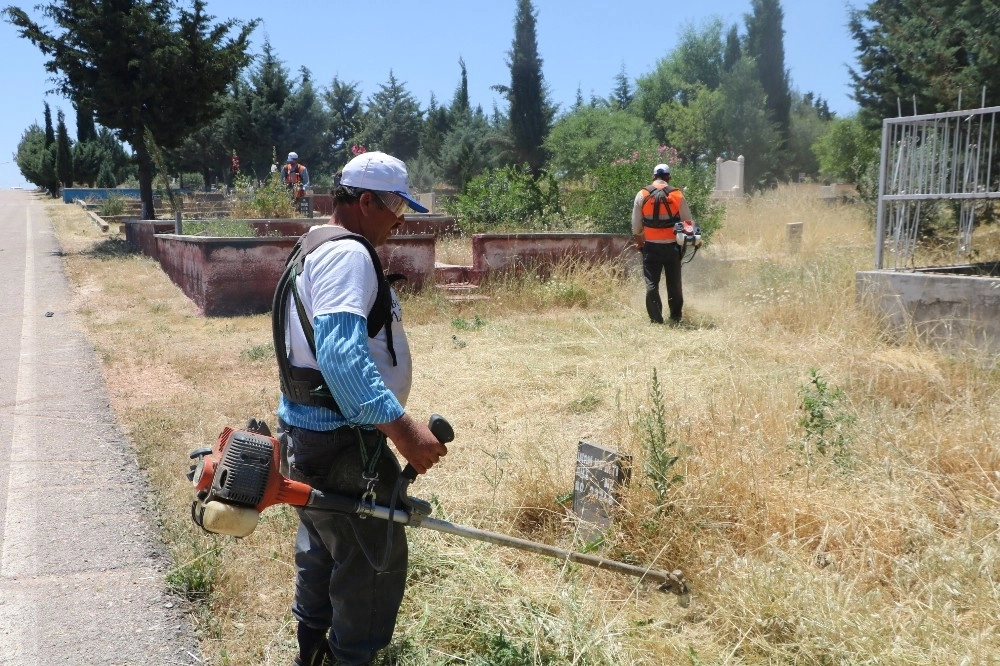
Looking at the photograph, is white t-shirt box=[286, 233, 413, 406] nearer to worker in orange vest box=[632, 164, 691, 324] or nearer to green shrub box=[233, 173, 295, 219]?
worker in orange vest box=[632, 164, 691, 324]

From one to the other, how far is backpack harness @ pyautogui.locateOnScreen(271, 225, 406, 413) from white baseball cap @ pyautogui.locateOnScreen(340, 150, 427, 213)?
0.16m

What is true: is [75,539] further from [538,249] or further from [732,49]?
[732,49]

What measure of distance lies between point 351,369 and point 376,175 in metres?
0.65

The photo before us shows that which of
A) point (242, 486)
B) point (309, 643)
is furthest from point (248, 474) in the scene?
point (309, 643)

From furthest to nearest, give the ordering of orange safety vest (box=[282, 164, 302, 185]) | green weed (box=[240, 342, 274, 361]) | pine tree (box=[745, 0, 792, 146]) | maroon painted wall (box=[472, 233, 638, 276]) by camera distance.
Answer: pine tree (box=[745, 0, 792, 146])
orange safety vest (box=[282, 164, 302, 185])
maroon painted wall (box=[472, 233, 638, 276])
green weed (box=[240, 342, 274, 361])

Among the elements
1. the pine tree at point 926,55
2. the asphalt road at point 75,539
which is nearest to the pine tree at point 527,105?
the pine tree at point 926,55

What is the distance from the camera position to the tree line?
1794 cm

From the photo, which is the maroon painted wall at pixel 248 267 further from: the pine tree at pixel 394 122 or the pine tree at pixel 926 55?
the pine tree at pixel 394 122

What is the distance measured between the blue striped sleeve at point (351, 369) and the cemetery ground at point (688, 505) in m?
1.07

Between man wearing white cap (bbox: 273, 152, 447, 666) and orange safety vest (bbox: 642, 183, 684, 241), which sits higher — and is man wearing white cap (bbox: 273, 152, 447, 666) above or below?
below

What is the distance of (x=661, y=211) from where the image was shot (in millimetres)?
8781

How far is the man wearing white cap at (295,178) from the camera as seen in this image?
16703mm

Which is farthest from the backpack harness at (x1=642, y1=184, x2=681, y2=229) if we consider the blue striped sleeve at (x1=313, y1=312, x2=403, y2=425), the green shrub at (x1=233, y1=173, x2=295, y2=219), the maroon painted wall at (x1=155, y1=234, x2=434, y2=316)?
the green shrub at (x1=233, y1=173, x2=295, y2=219)

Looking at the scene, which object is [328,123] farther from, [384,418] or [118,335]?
[384,418]
